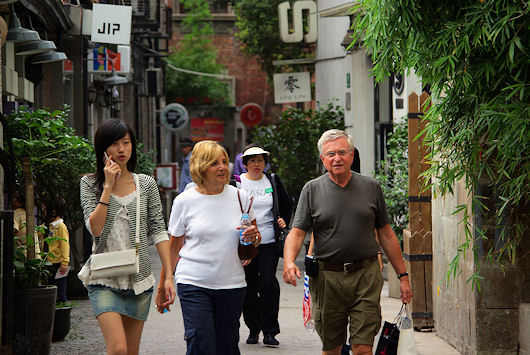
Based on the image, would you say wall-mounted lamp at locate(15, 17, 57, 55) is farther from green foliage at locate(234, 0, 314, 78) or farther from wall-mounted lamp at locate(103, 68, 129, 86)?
green foliage at locate(234, 0, 314, 78)

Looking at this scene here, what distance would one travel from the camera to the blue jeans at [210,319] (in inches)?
236

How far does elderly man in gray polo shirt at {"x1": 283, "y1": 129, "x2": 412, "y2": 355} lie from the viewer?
20.7 feet

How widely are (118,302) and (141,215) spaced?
0.56 m

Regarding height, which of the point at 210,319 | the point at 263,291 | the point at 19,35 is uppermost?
the point at 19,35

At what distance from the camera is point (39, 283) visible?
26.8 feet

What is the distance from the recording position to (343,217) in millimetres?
6320

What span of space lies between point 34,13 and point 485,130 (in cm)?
752

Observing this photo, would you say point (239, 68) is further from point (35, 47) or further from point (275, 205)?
point (275, 205)

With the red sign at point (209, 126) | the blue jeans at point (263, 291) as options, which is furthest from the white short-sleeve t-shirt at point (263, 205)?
the red sign at point (209, 126)

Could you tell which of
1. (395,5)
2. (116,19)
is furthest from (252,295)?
(116,19)

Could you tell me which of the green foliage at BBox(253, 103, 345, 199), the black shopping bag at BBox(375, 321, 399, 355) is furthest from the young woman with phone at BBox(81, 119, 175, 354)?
the green foliage at BBox(253, 103, 345, 199)

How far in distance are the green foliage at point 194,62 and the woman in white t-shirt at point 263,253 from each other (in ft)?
114

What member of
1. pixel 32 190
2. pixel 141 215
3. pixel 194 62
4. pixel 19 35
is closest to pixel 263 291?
pixel 32 190

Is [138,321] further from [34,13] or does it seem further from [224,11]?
[224,11]
